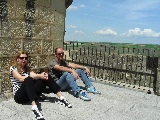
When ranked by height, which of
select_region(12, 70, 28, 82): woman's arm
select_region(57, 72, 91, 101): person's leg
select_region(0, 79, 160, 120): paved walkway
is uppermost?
select_region(12, 70, 28, 82): woman's arm

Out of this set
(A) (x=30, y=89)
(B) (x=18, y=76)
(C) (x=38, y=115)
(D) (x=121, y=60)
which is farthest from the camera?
(D) (x=121, y=60)

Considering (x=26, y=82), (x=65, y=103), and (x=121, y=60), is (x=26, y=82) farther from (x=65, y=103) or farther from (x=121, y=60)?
(x=121, y=60)

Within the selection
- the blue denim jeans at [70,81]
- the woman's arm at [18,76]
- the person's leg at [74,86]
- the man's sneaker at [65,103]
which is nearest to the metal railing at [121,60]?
the blue denim jeans at [70,81]

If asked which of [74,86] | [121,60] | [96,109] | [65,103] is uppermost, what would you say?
[121,60]

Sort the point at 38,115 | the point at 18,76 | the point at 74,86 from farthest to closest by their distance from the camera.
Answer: the point at 74,86
the point at 18,76
the point at 38,115

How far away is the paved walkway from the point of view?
4.23 meters

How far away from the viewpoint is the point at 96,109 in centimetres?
469

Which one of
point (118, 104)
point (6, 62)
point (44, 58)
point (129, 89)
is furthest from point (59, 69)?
point (129, 89)

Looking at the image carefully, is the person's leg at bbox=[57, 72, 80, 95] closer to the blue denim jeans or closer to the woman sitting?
the blue denim jeans

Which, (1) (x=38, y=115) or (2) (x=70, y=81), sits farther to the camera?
(2) (x=70, y=81)

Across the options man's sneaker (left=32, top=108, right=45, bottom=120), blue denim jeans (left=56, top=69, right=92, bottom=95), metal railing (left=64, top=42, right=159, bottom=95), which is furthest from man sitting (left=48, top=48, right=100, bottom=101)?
metal railing (left=64, top=42, right=159, bottom=95)

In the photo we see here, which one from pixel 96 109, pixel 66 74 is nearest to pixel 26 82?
pixel 66 74

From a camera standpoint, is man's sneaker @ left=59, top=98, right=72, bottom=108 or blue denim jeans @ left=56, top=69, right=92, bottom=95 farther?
blue denim jeans @ left=56, top=69, right=92, bottom=95

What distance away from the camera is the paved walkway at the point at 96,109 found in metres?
4.23
